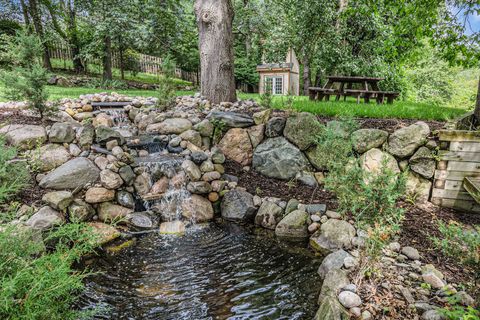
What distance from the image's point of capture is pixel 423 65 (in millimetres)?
20797

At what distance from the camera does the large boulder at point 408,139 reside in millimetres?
4555

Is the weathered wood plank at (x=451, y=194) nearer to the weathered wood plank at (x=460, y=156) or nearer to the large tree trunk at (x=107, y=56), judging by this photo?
the weathered wood plank at (x=460, y=156)

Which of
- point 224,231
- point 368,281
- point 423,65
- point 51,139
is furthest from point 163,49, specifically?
point 423,65

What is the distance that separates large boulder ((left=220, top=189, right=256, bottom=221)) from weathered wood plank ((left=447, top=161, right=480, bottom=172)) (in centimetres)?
306

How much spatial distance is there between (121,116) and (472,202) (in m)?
6.70

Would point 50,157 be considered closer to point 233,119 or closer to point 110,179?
point 110,179

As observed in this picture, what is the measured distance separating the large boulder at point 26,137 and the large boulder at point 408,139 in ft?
18.6

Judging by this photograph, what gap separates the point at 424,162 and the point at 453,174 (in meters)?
0.42

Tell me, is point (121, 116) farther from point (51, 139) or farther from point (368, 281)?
point (368, 281)

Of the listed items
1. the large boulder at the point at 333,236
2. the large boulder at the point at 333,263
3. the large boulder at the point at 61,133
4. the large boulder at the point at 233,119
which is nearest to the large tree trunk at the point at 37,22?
the large boulder at the point at 61,133

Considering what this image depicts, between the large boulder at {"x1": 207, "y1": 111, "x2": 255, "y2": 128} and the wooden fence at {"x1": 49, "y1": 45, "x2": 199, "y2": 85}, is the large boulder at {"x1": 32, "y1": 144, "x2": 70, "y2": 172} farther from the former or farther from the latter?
the wooden fence at {"x1": 49, "y1": 45, "x2": 199, "y2": 85}

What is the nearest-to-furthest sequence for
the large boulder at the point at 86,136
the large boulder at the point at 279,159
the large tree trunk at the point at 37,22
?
the large boulder at the point at 86,136
the large boulder at the point at 279,159
the large tree trunk at the point at 37,22

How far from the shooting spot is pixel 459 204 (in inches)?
174

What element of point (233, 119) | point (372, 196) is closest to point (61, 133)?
point (233, 119)
